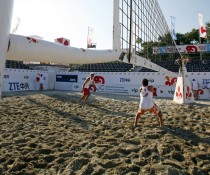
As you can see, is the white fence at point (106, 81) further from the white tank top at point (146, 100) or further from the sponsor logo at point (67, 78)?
the white tank top at point (146, 100)

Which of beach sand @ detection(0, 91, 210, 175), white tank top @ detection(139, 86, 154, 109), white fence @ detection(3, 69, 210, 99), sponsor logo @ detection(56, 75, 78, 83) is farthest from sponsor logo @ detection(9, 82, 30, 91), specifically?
white tank top @ detection(139, 86, 154, 109)

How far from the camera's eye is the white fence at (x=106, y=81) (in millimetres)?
14398

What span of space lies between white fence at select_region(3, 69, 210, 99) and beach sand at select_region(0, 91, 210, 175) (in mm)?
7824

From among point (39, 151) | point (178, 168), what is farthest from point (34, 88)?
point (178, 168)

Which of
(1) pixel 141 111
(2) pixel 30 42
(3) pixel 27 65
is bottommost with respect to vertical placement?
(1) pixel 141 111

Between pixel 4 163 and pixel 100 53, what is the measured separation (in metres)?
2.27

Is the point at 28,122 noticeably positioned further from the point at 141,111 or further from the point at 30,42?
the point at 30,42

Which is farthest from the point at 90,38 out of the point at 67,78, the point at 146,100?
the point at 146,100

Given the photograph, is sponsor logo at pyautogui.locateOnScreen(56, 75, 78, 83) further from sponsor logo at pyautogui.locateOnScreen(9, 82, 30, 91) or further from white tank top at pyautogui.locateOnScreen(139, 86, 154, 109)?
white tank top at pyautogui.locateOnScreen(139, 86, 154, 109)

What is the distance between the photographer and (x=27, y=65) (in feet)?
81.5

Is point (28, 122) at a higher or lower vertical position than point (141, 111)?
lower

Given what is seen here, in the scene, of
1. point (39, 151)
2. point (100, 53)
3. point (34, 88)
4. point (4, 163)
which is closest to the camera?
point (100, 53)

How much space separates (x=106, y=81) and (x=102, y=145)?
12494 millimetres

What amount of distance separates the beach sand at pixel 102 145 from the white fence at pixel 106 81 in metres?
7.82
